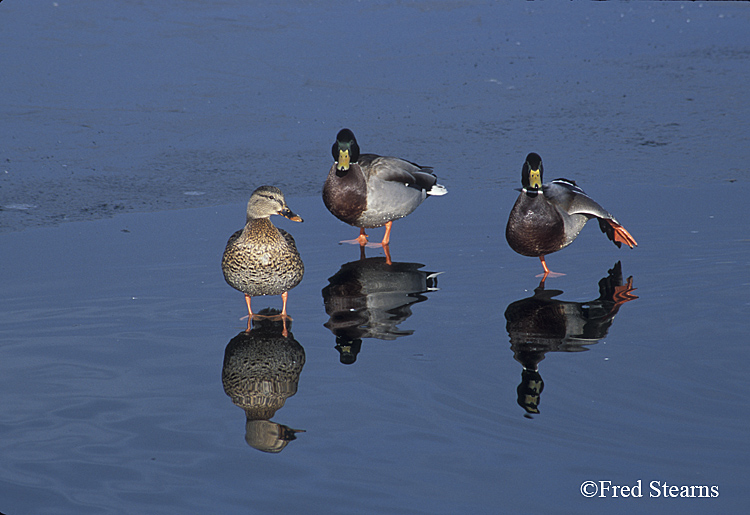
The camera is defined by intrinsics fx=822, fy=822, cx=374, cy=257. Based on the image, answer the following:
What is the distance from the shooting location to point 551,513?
278 cm

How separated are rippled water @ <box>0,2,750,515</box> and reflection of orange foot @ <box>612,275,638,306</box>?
0.02 meters

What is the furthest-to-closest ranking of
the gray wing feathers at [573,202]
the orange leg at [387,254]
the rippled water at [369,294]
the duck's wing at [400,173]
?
1. the duck's wing at [400,173]
2. the orange leg at [387,254]
3. the gray wing feathers at [573,202]
4. the rippled water at [369,294]

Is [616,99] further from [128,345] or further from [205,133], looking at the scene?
[128,345]

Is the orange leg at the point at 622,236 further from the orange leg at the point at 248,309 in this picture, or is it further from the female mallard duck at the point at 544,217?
the orange leg at the point at 248,309

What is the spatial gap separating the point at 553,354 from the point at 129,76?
7850 millimetres

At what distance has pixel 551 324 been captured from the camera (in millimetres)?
4488

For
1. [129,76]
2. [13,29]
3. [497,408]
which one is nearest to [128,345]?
[497,408]

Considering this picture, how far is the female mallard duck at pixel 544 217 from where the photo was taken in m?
5.30

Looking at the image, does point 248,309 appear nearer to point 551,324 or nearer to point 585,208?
point 551,324

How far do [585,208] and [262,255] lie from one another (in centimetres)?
232

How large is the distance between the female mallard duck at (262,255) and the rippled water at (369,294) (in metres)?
0.24

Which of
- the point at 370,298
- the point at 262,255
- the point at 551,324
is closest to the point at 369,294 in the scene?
the point at 370,298

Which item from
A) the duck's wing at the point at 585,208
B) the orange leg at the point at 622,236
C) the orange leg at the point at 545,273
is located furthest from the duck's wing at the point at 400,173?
the orange leg at the point at 622,236
